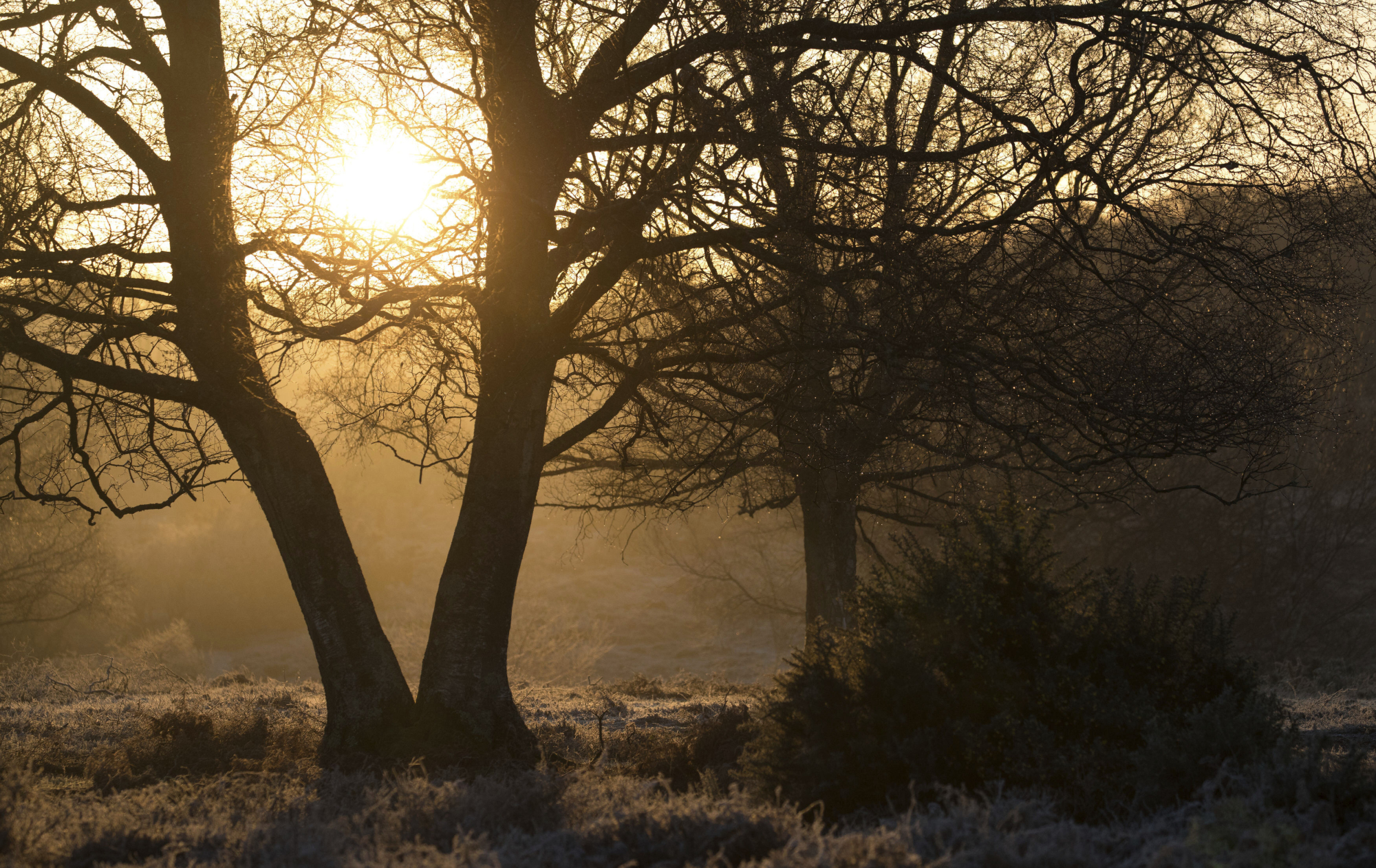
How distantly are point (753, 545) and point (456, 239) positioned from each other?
776 inches

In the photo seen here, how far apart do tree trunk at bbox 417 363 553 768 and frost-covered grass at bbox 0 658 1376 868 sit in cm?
53

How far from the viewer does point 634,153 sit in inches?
229

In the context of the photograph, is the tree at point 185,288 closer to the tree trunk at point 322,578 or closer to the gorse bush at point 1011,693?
the tree trunk at point 322,578

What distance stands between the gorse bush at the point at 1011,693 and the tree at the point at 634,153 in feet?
3.88

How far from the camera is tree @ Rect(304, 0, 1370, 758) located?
5422mm

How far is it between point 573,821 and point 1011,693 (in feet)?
6.77

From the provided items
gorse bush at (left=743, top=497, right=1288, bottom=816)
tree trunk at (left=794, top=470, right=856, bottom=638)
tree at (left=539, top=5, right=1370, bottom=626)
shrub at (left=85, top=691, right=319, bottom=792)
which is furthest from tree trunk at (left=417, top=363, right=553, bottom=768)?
tree trunk at (left=794, top=470, right=856, bottom=638)

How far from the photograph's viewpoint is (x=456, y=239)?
18.1ft

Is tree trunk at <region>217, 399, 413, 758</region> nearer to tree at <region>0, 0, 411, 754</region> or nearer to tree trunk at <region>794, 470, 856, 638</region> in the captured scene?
tree at <region>0, 0, 411, 754</region>

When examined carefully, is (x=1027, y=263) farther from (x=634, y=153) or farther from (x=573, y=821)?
(x=573, y=821)

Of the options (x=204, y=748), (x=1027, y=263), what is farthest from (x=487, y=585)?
(x=1027, y=263)

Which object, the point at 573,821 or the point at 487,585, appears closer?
the point at 573,821

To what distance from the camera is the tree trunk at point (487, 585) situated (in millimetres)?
6289

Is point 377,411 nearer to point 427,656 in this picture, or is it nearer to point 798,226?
point 427,656
